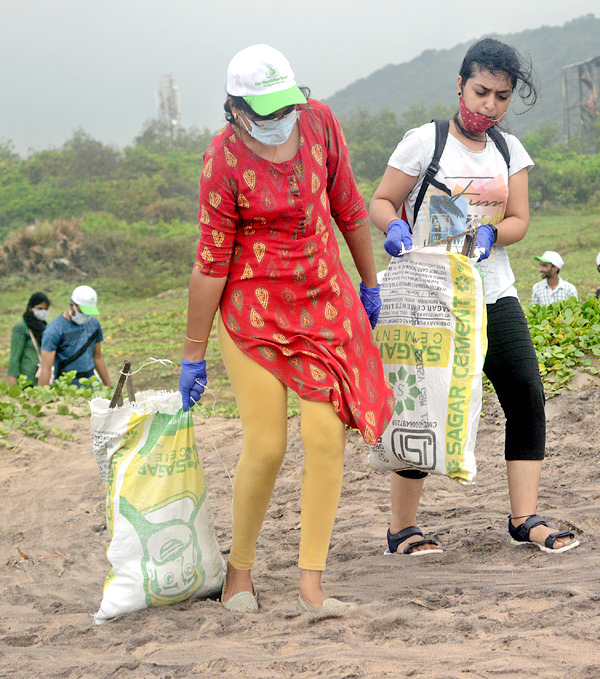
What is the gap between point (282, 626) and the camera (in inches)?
92.9

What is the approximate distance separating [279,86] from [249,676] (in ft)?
5.39

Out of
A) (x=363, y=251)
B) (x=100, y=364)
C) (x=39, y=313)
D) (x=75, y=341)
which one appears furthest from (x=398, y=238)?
(x=39, y=313)

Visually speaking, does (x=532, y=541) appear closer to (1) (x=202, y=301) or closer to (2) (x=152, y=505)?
(2) (x=152, y=505)

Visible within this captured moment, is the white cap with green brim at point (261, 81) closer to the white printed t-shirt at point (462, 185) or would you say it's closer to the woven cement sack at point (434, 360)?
the white printed t-shirt at point (462, 185)

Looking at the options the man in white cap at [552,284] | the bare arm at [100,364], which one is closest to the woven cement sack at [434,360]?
the bare arm at [100,364]

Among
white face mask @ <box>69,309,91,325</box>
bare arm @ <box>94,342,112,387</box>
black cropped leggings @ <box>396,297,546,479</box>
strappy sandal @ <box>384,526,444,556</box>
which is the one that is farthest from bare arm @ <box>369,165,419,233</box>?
bare arm @ <box>94,342,112,387</box>

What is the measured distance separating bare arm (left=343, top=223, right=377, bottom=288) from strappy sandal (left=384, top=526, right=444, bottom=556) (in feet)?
3.29

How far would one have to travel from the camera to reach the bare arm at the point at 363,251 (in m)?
2.69

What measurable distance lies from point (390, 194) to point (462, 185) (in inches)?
10.3

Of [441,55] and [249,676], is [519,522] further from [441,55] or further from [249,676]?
[441,55]

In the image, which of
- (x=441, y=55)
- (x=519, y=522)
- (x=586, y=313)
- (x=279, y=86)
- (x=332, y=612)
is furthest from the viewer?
(x=441, y=55)

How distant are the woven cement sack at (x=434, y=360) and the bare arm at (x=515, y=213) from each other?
256 millimetres

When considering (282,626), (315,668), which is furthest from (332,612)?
(315,668)

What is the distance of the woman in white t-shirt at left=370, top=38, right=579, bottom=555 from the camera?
273 centimetres
